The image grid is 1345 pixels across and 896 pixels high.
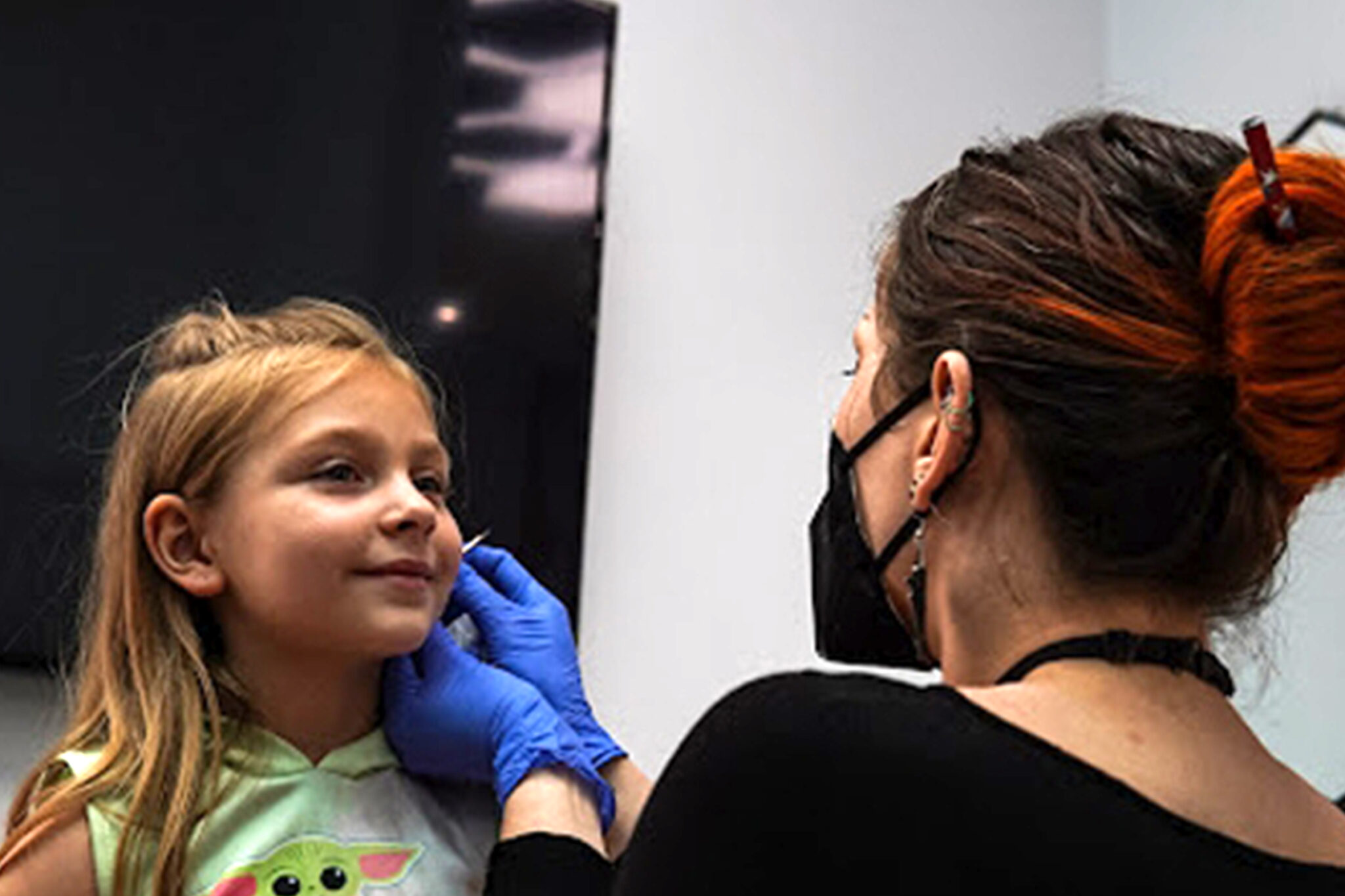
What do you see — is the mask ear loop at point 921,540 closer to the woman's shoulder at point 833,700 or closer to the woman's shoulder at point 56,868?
the woman's shoulder at point 833,700

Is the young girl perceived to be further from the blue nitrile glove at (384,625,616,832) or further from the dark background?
the dark background

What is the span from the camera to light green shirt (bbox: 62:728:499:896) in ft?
4.68

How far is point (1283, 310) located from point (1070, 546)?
0.57 feet

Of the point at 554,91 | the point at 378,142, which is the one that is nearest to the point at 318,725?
the point at 378,142

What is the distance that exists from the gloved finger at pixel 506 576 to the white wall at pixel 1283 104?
1116mm

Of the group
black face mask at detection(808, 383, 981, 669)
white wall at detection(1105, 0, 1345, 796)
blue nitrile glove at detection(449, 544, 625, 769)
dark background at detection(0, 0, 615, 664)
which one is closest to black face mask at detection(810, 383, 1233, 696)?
black face mask at detection(808, 383, 981, 669)

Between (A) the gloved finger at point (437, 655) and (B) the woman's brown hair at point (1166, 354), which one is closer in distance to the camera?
(B) the woman's brown hair at point (1166, 354)

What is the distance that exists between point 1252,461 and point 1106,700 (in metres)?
0.17

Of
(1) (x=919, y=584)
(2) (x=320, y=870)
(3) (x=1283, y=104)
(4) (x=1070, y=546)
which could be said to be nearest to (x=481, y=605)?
(2) (x=320, y=870)

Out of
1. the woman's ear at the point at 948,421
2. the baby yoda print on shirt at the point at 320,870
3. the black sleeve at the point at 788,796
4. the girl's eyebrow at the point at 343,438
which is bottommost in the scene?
the baby yoda print on shirt at the point at 320,870

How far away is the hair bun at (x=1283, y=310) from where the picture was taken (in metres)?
1.02

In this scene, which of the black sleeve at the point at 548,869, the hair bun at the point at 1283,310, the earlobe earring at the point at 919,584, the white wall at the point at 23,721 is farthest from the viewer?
the white wall at the point at 23,721

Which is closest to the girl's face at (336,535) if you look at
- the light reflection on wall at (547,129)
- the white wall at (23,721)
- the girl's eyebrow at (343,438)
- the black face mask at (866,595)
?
the girl's eyebrow at (343,438)

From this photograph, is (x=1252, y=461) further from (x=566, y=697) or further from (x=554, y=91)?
(x=554, y=91)
